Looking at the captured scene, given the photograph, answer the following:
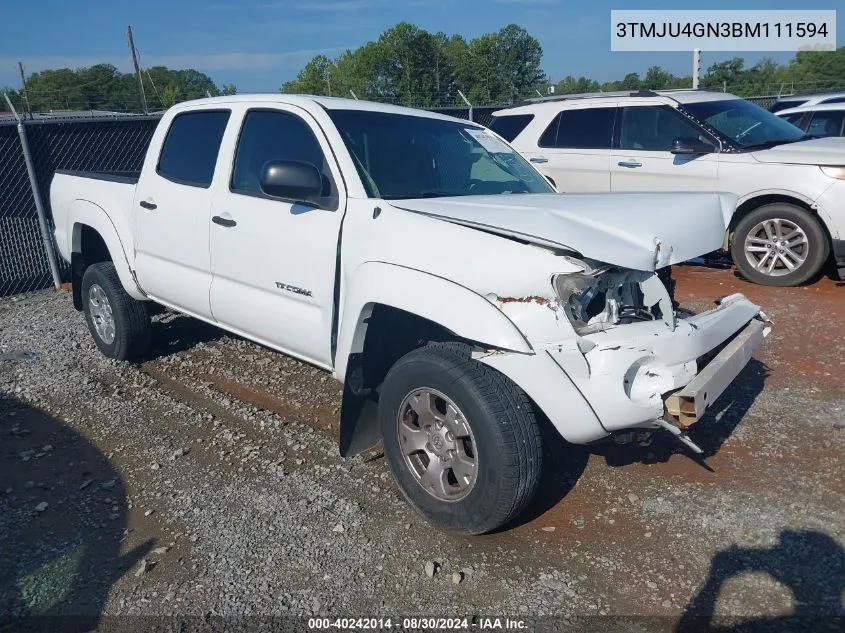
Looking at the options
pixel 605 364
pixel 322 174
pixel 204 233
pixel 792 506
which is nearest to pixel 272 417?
pixel 204 233

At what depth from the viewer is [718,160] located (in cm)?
754

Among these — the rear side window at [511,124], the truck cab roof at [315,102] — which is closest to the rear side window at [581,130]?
the rear side window at [511,124]

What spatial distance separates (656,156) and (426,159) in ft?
15.8

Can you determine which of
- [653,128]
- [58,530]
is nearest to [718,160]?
[653,128]

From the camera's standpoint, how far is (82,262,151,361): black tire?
546 centimetres

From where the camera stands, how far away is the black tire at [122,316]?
5461mm

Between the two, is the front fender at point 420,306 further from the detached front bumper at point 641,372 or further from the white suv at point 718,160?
the white suv at point 718,160

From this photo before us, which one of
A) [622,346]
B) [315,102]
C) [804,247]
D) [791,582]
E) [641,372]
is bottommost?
[791,582]

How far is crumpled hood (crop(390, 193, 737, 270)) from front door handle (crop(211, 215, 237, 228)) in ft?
3.95

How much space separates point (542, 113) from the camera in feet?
29.9

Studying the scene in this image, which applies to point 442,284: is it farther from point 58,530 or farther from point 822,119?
point 822,119

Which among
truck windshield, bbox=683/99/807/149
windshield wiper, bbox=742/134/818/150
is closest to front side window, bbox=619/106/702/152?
truck windshield, bbox=683/99/807/149

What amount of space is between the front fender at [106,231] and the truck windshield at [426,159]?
2.27 meters

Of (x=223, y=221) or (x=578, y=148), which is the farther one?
(x=578, y=148)
